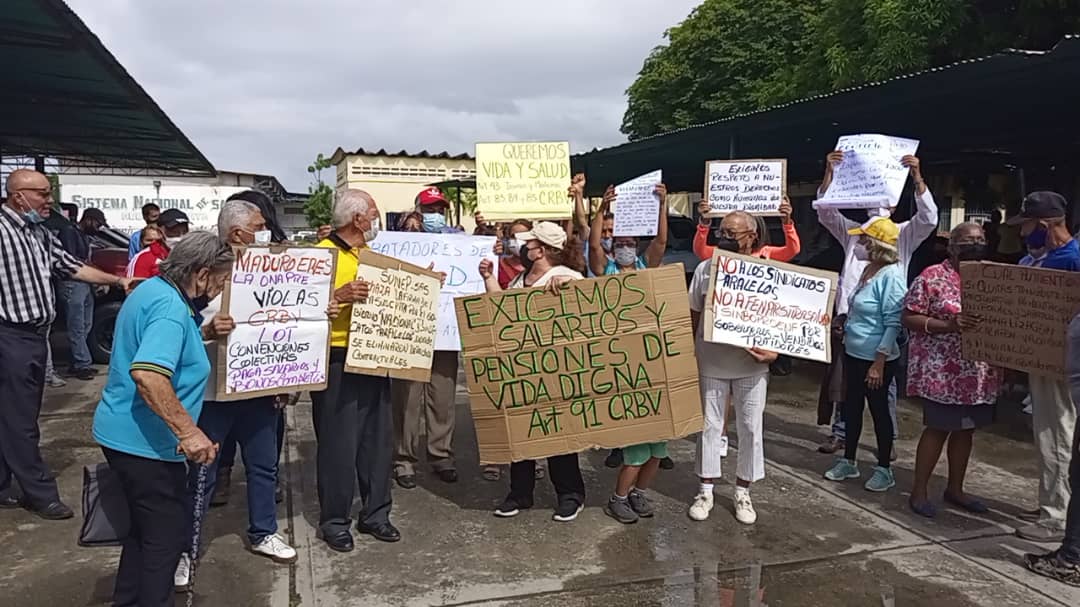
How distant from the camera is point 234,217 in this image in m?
3.87

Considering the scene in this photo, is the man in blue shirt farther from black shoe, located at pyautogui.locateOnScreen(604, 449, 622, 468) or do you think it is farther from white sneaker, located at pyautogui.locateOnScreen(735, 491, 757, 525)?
black shoe, located at pyautogui.locateOnScreen(604, 449, 622, 468)

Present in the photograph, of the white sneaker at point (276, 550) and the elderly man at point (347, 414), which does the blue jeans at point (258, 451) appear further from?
the elderly man at point (347, 414)

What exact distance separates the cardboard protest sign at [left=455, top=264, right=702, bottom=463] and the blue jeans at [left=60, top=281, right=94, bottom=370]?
6152 millimetres

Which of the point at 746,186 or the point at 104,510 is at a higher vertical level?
the point at 746,186

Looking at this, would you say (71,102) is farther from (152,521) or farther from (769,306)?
(769,306)

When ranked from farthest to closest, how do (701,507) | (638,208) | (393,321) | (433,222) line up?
(638,208) < (433,222) < (701,507) < (393,321)

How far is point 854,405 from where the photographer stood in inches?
204

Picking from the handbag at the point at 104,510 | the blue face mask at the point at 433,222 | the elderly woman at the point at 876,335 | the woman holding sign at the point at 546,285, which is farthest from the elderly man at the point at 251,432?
the elderly woman at the point at 876,335

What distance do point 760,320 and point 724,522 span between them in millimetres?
1219

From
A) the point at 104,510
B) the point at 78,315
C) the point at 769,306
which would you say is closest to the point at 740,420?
the point at 769,306

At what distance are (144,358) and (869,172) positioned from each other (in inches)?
181

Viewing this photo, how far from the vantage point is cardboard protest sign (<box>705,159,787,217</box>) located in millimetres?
5633

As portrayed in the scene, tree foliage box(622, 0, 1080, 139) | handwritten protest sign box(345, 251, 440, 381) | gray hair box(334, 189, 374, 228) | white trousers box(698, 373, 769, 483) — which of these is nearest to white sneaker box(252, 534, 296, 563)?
handwritten protest sign box(345, 251, 440, 381)

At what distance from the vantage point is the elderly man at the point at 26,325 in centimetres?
434
